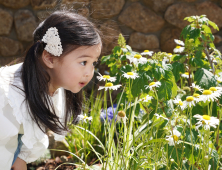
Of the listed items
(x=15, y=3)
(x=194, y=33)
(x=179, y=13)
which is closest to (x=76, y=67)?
(x=194, y=33)

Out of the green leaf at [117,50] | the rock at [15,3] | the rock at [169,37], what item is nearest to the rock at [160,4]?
the rock at [169,37]

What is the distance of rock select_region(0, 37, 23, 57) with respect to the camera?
2.40 meters

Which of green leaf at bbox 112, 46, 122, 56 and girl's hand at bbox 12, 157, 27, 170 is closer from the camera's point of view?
girl's hand at bbox 12, 157, 27, 170

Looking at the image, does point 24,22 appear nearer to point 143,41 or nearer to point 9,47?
point 9,47

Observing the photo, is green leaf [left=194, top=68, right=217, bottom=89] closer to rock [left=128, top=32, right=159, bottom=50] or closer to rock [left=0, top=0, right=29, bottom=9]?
rock [left=128, top=32, right=159, bottom=50]

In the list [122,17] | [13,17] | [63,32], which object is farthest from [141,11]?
[63,32]

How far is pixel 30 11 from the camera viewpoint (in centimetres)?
234

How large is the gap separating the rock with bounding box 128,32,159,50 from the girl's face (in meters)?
1.31

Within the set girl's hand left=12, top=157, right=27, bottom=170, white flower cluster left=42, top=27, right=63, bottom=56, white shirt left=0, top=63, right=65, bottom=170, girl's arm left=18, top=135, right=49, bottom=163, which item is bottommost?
girl's hand left=12, top=157, right=27, bottom=170

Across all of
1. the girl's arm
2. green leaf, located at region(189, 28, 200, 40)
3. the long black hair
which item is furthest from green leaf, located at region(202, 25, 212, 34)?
the girl's arm

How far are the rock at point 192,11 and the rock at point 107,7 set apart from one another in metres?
0.43

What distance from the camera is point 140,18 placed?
229cm

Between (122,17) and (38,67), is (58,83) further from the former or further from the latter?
(122,17)

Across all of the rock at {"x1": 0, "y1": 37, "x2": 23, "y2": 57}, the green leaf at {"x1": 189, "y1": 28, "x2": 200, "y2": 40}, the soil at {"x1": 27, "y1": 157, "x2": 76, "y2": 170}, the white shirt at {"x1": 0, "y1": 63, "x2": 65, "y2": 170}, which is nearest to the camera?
the white shirt at {"x1": 0, "y1": 63, "x2": 65, "y2": 170}
